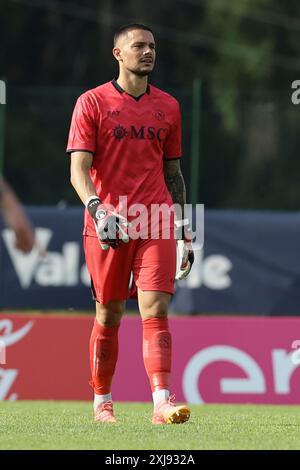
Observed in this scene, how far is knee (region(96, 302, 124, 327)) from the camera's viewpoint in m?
8.78

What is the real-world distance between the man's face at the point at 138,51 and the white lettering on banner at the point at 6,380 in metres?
4.87

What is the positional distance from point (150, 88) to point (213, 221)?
25.7 feet

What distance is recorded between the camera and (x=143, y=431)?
25.6 ft

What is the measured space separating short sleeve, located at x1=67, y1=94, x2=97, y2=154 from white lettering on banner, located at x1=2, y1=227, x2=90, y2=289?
831 cm

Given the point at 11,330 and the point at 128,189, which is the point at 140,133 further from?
the point at 11,330

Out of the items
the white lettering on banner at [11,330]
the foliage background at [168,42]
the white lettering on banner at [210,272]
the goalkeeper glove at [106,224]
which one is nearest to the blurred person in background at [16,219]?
the goalkeeper glove at [106,224]

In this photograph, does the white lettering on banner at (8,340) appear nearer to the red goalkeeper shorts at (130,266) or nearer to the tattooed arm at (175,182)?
the red goalkeeper shorts at (130,266)

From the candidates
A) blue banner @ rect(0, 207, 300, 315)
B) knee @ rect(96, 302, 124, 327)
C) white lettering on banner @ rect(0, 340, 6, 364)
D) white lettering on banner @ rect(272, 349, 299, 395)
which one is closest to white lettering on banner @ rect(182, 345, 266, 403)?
white lettering on banner @ rect(272, 349, 299, 395)

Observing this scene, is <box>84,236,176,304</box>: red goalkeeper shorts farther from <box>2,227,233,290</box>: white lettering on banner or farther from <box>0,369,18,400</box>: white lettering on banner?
<box>2,227,233,290</box>: white lettering on banner

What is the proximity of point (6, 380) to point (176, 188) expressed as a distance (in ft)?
14.5

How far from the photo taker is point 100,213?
8.35m

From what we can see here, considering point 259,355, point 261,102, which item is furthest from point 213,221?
point 259,355

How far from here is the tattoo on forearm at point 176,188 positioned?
901cm

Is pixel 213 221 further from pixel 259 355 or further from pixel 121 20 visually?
pixel 121 20
